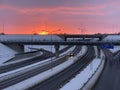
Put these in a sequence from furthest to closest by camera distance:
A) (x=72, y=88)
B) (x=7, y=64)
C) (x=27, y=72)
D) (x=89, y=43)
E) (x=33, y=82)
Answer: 1. (x=89, y=43)
2. (x=7, y=64)
3. (x=27, y=72)
4. (x=33, y=82)
5. (x=72, y=88)

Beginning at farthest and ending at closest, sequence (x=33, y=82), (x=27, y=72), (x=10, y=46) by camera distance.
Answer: (x=10, y=46) → (x=27, y=72) → (x=33, y=82)

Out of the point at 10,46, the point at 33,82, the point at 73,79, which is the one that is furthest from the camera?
the point at 10,46

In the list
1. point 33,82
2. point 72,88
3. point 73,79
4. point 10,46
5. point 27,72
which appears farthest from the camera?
point 10,46

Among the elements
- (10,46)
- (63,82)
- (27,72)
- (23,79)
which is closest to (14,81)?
(23,79)

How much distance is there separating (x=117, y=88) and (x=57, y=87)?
45.2ft

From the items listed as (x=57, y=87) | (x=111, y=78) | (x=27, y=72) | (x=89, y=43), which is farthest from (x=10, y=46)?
(x=57, y=87)

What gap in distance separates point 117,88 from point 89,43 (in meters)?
81.2

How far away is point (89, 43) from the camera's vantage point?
554 feet

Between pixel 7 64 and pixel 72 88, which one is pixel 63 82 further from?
pixel 7 64

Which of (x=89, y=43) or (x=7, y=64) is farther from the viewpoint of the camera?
(x=89, y=43)

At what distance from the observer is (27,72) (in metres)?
117

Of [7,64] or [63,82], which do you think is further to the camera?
[7,64]

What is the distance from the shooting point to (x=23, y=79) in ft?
327

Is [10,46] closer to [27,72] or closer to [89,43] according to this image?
[89,43]
